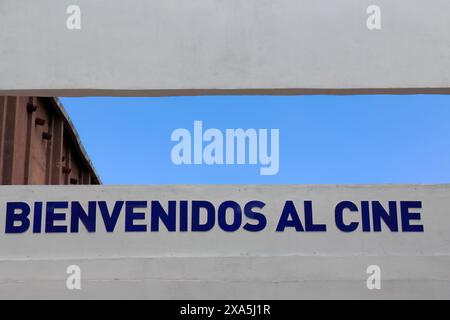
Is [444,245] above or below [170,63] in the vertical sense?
below

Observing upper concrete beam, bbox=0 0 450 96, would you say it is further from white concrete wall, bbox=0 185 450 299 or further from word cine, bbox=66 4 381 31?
white concrete wall, bbox=0 185 450 299

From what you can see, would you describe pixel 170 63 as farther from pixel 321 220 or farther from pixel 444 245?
Result: pixel 444 245

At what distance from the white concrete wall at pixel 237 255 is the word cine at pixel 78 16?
7.50 ft

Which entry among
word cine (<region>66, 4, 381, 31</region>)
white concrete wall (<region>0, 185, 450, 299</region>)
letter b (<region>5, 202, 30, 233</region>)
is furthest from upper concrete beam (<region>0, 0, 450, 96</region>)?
letter b (<region>5, 202, 30, 233</region>)

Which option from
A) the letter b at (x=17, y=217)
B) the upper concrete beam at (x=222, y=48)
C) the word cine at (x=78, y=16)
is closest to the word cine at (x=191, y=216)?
the letter b at (x=17, y=217)

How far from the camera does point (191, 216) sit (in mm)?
9078

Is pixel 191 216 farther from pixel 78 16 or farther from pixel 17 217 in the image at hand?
pixel 78 16

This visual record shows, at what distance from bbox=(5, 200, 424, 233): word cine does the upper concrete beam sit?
1.59 metres

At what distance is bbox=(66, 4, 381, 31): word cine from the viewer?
9859mm

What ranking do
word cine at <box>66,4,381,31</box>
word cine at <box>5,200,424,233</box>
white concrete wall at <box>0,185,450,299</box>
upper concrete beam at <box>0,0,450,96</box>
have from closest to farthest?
white concrete wall at <box>0,185,450,299</box> → word cine at <box>5,200,424,233</box> → upper concrete beam at <box>0,0,450,96</box> → word cine at <box>66,4,381,31</box>

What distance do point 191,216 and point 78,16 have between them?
3202 mm
